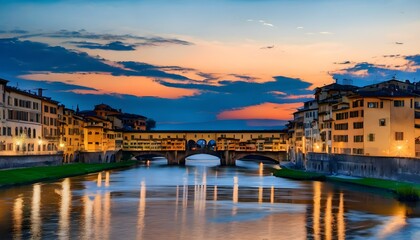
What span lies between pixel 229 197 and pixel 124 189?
555 inches

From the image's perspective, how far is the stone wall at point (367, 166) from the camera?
6100 cm

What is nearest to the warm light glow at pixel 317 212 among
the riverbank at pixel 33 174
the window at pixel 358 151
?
the window at pixel 358 151

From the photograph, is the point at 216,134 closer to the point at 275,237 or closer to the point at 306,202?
the point at 306,202

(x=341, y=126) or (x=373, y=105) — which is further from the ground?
(x=373, y=105)

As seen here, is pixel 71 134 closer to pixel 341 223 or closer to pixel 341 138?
pixel 341 138

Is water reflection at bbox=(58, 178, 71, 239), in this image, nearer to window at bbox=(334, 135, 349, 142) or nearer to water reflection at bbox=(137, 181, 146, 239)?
water reflection at bbox=(137, 181, 146, 239)

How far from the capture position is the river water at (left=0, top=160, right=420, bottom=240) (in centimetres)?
3728

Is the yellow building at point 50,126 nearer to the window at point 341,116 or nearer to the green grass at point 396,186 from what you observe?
the window at point 341,116

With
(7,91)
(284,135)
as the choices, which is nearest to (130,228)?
(7,91)

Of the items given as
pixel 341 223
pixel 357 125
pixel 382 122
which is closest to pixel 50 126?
pixel 357 125

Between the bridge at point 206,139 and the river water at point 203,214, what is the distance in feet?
306

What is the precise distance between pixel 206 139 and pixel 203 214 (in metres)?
127

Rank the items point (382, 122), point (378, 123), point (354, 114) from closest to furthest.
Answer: point (382, 122), point (378, 123), point (354, 114)

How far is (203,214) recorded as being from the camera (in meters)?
46.6
